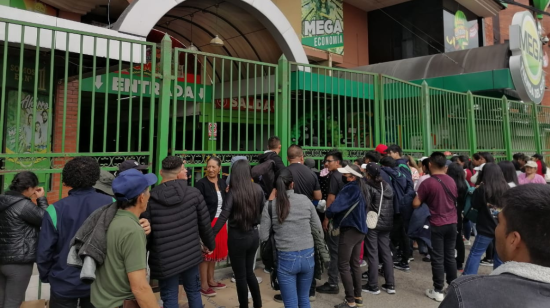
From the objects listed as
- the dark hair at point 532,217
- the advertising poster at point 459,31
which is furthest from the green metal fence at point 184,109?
the advertising poster at point 459,31

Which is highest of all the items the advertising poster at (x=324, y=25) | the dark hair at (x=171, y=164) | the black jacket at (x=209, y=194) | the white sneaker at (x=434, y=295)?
the advertising poster at (x=324, y=25)

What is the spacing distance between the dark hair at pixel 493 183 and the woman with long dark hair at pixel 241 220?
9.06 feet

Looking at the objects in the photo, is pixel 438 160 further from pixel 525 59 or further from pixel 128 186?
pixel 525 59

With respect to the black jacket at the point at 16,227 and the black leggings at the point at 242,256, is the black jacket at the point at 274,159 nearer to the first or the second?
the black leggings at the point at 242,256

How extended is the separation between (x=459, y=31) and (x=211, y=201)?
1598 cm

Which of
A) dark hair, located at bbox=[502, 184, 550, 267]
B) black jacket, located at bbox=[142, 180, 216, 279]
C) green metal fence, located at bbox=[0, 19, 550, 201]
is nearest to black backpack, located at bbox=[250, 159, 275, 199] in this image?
green metal fence, located at bbox=[0, 19, 550, 201]

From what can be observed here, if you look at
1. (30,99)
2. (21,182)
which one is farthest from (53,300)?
(30,99)

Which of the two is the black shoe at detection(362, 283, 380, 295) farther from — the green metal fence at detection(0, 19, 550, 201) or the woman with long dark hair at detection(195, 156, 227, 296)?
the green metal fence at detection(0, 19, 550, 201)

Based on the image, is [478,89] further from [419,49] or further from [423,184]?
[423,184]

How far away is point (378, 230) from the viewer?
441cm

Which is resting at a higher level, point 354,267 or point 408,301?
point 354,267

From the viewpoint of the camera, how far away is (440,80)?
37.0ft

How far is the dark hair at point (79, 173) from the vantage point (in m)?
2.56

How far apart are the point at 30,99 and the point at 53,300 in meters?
5.60
